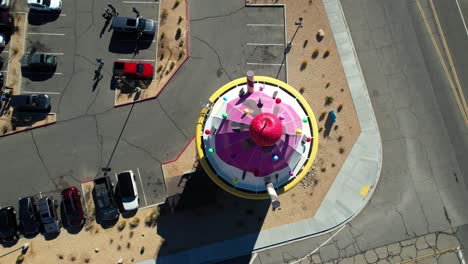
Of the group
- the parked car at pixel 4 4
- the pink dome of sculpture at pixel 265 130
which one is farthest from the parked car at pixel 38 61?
the pink dome of sculpture at pixel 265 130

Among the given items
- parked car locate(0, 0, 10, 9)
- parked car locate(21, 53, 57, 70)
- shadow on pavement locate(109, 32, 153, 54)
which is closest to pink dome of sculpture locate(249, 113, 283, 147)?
shadow on pavement locate(109, 32, 153, 54)

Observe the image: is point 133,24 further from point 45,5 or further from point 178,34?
point 45,5

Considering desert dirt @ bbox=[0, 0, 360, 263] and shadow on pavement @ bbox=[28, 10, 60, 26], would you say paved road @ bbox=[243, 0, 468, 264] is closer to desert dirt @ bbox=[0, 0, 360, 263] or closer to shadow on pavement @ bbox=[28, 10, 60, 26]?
desert dirt @ bbox=[0, 0, 360, 263]

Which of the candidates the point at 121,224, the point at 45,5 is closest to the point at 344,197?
the point at 121,224

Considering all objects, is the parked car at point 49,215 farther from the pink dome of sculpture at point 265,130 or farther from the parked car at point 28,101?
the pink dome of sculpture at point 265,130

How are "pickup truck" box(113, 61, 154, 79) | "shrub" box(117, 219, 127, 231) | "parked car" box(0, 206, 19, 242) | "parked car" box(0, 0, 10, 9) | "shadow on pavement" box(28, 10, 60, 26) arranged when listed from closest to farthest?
1. "parked car" box(0, 206, 19, 242)
2. "shrub" box(117, 219, 127, 231)
3. "pickup truck" box(113, 61, 154, 79)
4. "parked car" box(0, 0, 10, 9)
5. "shadow on pavement" box(28, 10, 60, 26)

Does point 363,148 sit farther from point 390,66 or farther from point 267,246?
point 267,246
